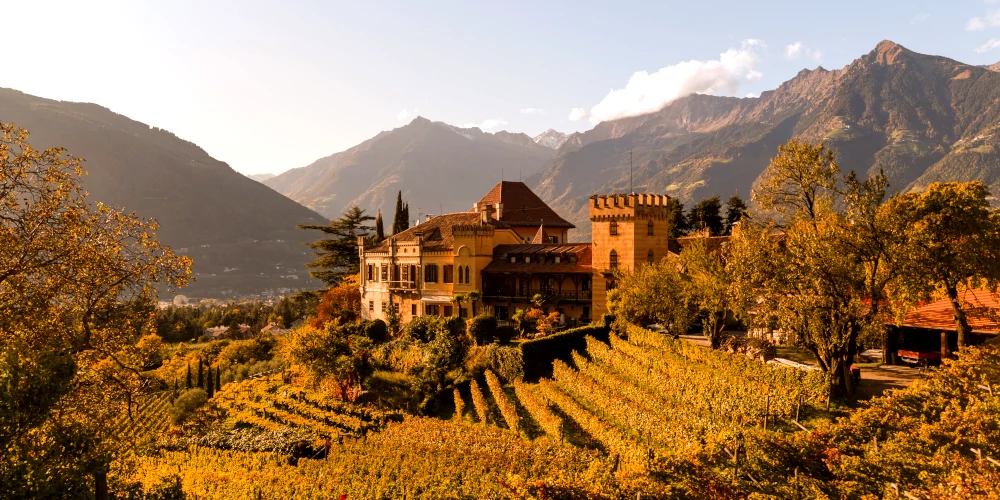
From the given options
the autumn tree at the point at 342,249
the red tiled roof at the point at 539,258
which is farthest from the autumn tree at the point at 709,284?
the autumn tree at the point at 342,249

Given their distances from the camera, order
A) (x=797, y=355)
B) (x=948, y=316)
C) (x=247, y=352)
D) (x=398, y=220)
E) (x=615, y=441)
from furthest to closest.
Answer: (x=398, y=220) < (x=247, y=352) < (x=797, y=355) < (x=948, y=316) < (x=615, y=441)

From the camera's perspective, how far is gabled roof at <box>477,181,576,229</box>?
193 feet

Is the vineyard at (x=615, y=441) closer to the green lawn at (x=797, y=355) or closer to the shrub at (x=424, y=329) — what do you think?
the green lawn at (x=797, y=355)

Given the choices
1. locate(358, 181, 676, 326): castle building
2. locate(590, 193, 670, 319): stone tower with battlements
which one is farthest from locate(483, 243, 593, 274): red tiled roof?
locate(590, 193, 670, 319): stone tower with battlements

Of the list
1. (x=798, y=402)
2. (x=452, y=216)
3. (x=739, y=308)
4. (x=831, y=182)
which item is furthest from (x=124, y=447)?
(x=452, y=216)

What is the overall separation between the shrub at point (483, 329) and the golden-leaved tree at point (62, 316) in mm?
24956

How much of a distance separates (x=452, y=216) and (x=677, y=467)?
141 ft

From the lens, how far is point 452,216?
179 feet

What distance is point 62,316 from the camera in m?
13.2

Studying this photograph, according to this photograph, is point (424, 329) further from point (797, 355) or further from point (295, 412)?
point (797, 355)

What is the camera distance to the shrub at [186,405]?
106 ft

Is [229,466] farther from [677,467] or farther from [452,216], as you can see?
[452,216]

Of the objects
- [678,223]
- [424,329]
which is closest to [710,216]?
[678,223]

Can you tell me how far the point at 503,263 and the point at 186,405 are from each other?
85.1 ft
